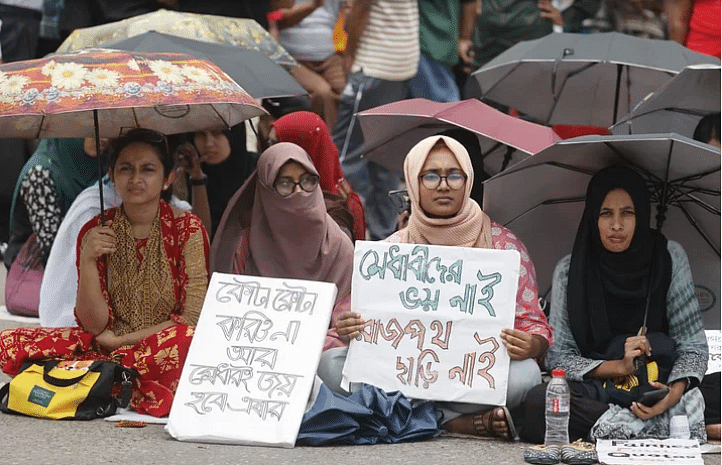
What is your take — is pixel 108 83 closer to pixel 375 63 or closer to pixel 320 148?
pixel 320 148

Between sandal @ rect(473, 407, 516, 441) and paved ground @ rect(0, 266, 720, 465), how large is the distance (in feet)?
0.12

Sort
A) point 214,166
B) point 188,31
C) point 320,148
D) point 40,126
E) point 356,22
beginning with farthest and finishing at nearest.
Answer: point 356,22, point 214,166, point 188,31, point 320,148, point 40,126

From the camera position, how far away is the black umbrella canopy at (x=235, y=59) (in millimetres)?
6859

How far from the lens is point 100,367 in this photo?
574cm

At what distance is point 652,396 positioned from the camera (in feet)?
17.2

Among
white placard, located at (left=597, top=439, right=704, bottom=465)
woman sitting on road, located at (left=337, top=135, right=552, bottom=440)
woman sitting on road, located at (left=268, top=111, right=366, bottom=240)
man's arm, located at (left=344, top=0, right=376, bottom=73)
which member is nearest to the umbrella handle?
man's arm, located at (left=344, top=0, right=376, bottom=73)

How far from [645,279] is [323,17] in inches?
186

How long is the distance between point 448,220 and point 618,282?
70 cm

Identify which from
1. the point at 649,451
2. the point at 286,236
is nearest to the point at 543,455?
the point at 649,451

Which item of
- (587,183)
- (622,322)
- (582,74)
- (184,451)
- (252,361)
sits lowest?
(184,451)

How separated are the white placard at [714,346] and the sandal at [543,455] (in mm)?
1082

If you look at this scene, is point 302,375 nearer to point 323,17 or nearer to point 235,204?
point 235,204

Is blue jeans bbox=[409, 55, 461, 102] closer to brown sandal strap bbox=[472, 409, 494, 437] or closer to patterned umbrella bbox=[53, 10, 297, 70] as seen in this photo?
patterned umbrella bbox=[53, 10, 297, 70]

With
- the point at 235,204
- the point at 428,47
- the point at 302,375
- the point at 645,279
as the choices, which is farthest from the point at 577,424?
the point at 428,47
